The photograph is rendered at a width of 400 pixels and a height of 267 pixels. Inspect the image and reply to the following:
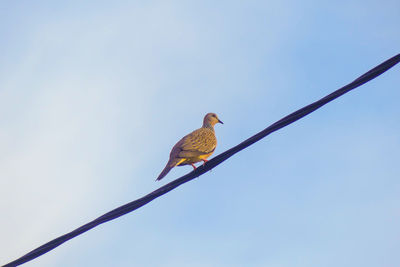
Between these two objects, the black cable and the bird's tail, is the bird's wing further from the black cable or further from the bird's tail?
the black cable

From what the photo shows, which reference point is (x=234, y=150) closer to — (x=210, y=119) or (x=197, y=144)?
(x=197, y=144)

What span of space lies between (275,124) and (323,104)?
0.42m

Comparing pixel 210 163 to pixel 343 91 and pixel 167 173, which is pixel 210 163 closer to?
pixel 343 91

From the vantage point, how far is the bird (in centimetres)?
723

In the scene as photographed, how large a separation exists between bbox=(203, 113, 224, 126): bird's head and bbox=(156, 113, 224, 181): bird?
39.0 inches

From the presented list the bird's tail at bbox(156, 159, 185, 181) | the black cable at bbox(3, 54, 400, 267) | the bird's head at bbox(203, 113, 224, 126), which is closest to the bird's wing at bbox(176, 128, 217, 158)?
the bird's tail at bbox(156, 159, 185, 181)

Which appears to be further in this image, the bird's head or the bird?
the bird's head

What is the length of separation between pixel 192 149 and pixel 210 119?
2.45 m

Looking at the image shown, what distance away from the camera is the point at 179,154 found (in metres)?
7.30

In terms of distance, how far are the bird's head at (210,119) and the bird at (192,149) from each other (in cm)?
99

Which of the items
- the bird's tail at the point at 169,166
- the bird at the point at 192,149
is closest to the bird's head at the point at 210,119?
the bird at the point at 192,149

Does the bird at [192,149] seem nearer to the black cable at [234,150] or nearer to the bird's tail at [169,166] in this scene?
the bird's tail at [169,166]

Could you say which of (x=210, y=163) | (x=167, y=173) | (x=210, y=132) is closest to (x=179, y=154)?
(x=167, y=173)

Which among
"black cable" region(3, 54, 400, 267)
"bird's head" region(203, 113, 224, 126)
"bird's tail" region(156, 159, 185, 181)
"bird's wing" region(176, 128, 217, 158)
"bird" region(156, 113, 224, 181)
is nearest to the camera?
"black cable" region(3, 54, 400, 267)
